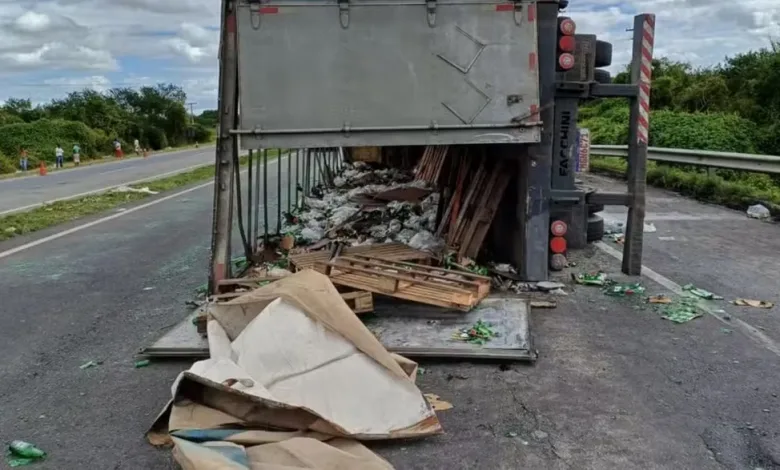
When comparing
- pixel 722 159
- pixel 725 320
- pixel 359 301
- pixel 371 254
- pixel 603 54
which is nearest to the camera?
pixel 359 301

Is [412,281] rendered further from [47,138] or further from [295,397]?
[47,138]

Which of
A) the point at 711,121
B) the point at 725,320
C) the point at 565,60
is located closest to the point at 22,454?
the point at 725,320

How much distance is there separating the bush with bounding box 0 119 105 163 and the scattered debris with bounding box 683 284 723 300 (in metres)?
44.5

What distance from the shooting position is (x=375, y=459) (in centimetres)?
321

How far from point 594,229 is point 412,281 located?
3494 mm

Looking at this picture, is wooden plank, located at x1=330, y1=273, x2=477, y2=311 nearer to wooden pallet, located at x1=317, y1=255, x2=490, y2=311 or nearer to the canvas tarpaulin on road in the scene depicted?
wooden pallet, located at x1=317, y1=255, x2=490, y2=311

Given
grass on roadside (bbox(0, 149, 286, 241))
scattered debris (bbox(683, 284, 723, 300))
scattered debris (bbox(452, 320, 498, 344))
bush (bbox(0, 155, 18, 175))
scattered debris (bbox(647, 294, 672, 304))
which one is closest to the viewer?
scattered debris (bbox(452, 320, 498, 344))

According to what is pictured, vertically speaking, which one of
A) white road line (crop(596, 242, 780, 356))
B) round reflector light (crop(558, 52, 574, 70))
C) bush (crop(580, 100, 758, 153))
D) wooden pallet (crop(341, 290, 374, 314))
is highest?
round reflector light (crop(558, 52, 574, 70))

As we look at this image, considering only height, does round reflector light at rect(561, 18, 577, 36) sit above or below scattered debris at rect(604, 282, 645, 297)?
above

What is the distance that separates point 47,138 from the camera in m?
49.6

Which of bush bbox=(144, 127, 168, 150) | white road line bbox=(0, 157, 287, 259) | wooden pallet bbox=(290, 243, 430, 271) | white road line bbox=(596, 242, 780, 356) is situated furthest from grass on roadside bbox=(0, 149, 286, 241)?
bush bbox=(144, 127, 168, 150)

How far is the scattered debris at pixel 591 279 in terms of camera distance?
656cm

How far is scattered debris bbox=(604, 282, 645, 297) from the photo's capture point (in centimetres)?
624

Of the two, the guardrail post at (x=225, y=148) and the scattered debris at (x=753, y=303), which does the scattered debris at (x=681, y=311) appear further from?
the guardrail post at (x=225, y=148)
